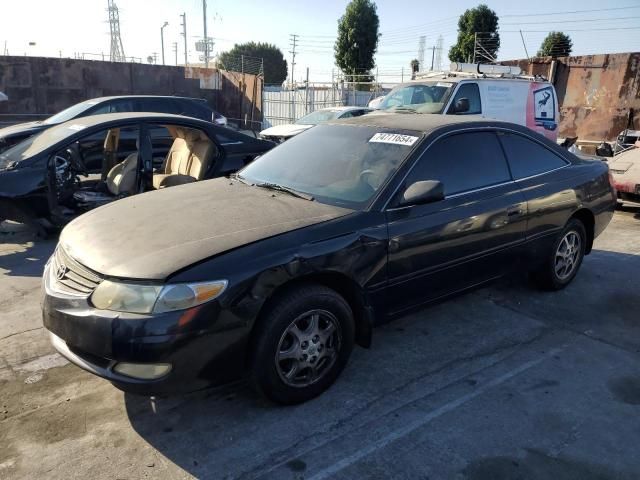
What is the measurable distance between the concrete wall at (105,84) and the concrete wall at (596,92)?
11091mm

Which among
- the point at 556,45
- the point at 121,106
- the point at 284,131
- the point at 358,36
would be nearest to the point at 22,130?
the point at 121,106

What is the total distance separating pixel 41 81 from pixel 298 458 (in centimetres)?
2236

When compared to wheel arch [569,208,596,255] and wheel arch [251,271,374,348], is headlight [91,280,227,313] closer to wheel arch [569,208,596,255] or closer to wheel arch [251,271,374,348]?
wheel arch [251,271,374,348]

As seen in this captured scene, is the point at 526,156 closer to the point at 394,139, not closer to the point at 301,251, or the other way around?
the point at 394,139

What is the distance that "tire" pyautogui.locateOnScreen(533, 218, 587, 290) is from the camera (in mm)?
4711

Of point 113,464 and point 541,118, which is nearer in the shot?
point 113,464

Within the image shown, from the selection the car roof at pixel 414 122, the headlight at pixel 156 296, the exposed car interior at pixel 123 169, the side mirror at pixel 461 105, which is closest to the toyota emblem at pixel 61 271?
the headlight at pixel 156 296

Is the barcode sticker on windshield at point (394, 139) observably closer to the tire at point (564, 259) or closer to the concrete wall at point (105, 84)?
the tire at point (564, 259)

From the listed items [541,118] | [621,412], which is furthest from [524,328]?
[541,118]

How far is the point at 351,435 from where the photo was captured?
279 cm

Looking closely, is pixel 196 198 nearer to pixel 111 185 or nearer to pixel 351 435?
pixel 351 435

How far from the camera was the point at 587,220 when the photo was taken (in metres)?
5.06

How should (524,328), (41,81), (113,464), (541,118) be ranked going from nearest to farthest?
(113,464) → (524,328) → (541,118) → (41,81)

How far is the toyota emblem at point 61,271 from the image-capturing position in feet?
9.49
